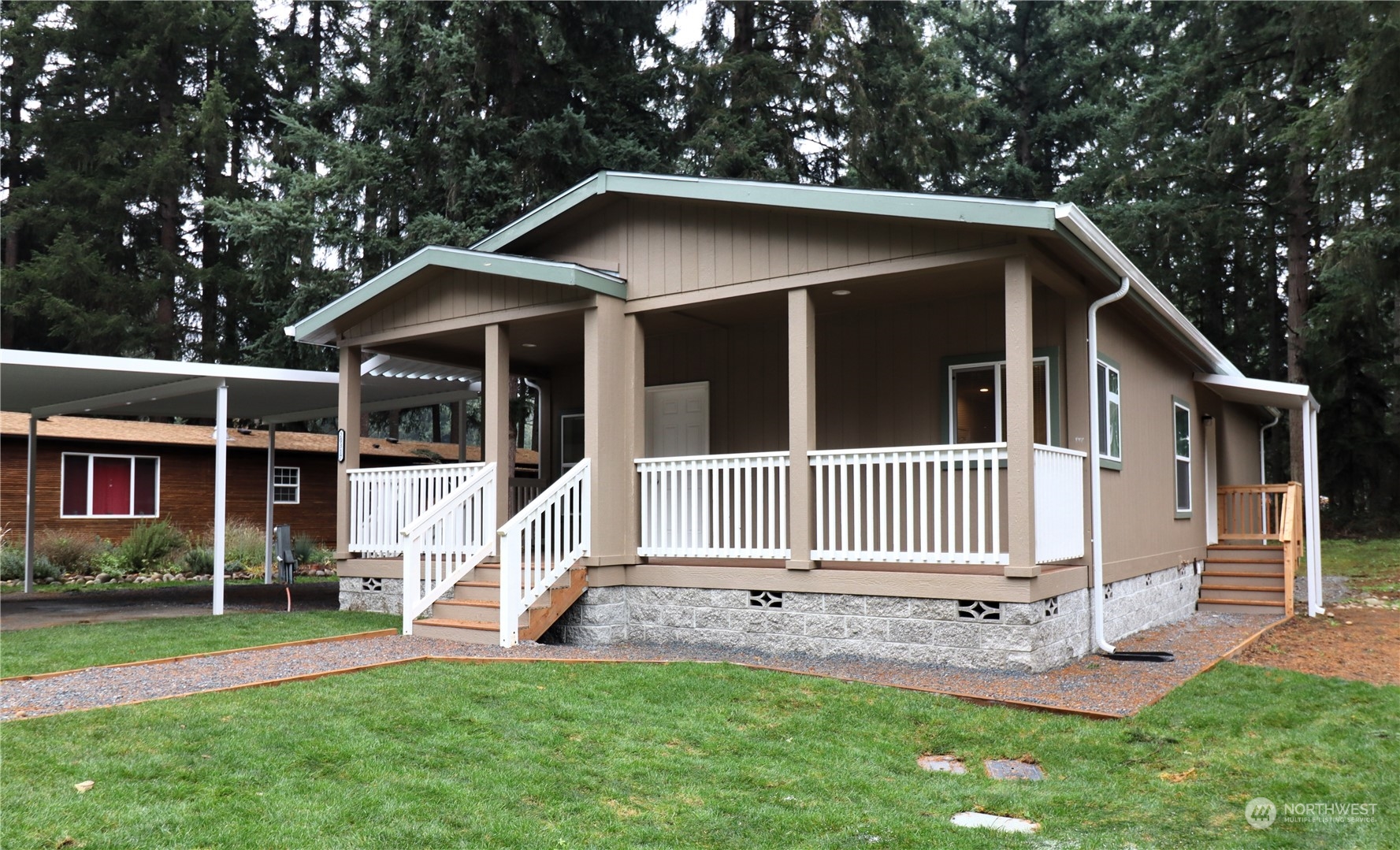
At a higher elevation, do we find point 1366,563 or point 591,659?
point 591,659

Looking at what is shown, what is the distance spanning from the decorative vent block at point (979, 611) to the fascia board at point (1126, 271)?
2.76 m

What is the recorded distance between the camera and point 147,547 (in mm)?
17016

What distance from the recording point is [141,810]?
13.3 ft

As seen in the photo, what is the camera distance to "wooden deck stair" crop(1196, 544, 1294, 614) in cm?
1258

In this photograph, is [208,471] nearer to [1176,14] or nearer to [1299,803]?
[1299,803]

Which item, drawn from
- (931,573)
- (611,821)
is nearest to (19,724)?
(611,821)

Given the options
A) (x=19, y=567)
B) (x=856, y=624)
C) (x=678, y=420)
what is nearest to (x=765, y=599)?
(x=856, y=624)

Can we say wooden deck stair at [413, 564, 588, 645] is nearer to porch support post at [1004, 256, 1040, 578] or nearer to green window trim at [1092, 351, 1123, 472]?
porch support post at [1004, 256, 1040, 578]

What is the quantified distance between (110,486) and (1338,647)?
19.9 meters

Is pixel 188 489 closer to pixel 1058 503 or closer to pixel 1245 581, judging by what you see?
pixel 1058 503

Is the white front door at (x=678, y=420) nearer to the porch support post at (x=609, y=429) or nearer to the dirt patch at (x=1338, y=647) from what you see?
the porch support post at (x=609, y=429)

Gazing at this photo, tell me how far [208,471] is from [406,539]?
14.1 meters

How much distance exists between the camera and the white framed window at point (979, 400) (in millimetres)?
9133

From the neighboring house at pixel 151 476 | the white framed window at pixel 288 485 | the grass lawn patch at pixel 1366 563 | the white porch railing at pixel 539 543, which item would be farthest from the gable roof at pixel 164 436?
the grass lawn patch at pixel 1366 563
